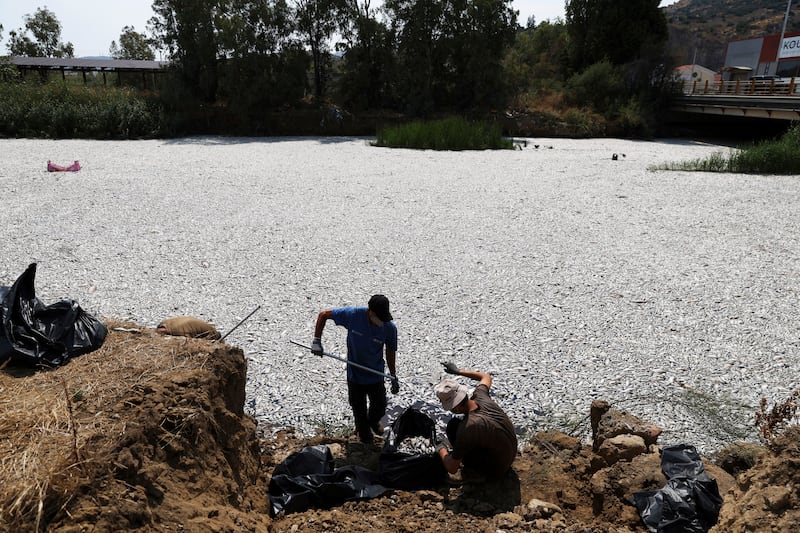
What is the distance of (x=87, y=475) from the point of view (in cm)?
249

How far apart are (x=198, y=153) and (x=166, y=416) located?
18864 millimetres

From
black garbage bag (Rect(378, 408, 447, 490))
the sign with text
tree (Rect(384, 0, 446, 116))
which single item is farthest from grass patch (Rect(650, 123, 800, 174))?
the sign with text

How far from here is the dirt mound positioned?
2482 mm

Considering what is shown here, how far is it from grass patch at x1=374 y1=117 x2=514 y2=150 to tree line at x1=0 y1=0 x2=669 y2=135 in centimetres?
974

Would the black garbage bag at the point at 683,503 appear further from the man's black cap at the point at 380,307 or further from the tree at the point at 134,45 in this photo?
the tree at the point at 134,45

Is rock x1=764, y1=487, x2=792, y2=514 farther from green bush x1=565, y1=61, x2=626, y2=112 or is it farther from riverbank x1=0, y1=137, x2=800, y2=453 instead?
green bush x1=565, y1=61, x2=626, y2=112

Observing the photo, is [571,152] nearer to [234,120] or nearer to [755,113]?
[755,113]

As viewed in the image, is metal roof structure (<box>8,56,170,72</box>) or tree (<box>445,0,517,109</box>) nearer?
tree (<box>445,0,517,109</box>)

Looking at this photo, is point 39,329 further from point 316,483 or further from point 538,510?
point 538,510

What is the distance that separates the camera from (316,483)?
3699mm

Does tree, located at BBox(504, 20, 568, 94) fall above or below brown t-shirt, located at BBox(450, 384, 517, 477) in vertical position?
above

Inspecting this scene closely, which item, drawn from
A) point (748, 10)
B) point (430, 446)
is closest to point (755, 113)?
point (430, 446)

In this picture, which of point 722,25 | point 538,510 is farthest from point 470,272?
point 722,25

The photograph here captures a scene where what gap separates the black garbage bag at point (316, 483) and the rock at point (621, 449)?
1761 mm
